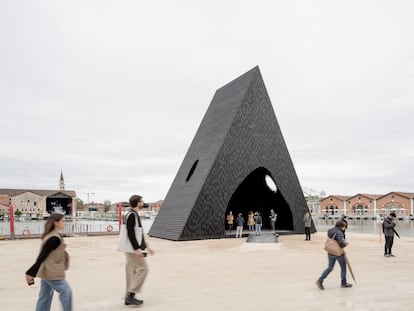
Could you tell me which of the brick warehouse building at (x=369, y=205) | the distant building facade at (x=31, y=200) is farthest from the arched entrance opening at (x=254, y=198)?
the distant building facade at (x=31, y=200)

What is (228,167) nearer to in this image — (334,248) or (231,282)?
(231,282)

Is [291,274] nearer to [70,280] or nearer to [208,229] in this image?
[70,280]

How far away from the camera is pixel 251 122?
17.8m

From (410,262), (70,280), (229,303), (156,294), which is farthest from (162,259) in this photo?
(410,262)

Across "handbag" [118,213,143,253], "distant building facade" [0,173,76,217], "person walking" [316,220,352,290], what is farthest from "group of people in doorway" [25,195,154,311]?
"distant building facade" [0,173,76,217]

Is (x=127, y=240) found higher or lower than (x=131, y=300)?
higher

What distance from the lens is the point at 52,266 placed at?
393cm

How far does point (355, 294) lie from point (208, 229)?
10.3 meters

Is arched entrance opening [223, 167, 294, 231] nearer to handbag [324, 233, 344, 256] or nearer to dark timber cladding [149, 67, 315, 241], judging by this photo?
dark timber cladding [149, 67, 315, 241]

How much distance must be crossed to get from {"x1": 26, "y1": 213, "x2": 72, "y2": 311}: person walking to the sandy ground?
1.06 meters

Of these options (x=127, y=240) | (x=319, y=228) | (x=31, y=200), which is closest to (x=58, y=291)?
(x=127, y=240)

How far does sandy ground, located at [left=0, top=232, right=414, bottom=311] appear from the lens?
5.18m

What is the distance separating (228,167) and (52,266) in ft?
42.3

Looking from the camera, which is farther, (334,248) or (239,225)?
(239,225)
